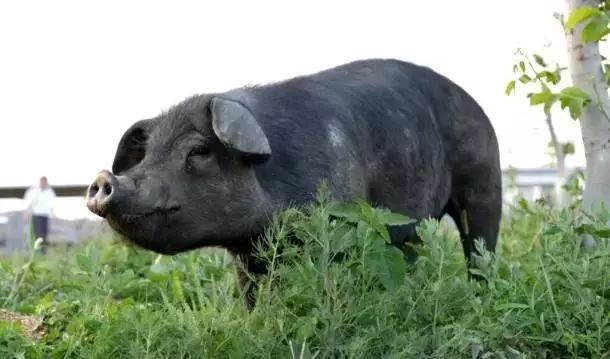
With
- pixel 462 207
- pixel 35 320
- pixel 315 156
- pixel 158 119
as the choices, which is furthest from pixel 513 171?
pixel 35 320

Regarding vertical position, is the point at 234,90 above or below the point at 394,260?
above

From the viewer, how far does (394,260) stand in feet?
13.6

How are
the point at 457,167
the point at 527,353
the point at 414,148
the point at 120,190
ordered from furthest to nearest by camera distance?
the point at 457,167 → the point at 414,148 → the point at 120,190 → the point at 527,353

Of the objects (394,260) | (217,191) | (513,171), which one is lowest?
(513,171)

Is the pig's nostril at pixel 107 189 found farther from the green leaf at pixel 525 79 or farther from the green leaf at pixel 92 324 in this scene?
the green leaf at pixel 525 79

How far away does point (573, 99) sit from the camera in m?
4.88

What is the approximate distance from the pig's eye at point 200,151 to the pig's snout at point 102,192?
56 centimetres

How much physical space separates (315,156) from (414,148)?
1.07 m

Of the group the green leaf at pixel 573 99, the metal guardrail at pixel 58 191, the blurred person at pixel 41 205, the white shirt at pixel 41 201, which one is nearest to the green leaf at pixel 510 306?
the green leaf at pixel 573 99

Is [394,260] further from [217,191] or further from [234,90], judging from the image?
[234,90]

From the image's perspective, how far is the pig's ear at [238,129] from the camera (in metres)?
4.63

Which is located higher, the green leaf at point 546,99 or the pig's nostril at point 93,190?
the pig's nostril at point 93,190

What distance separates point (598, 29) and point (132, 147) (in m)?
2.45

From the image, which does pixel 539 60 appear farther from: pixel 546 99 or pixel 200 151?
pixel 200 151
